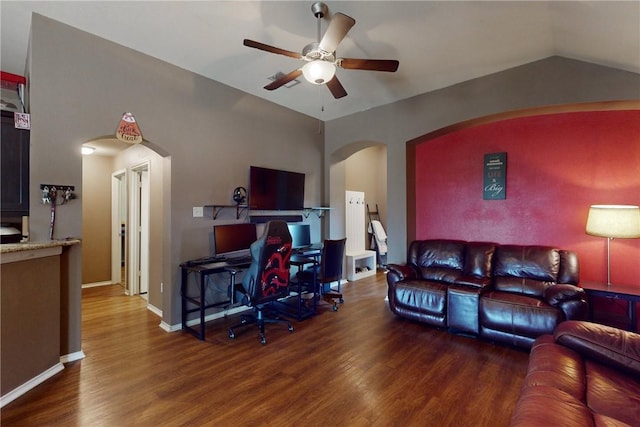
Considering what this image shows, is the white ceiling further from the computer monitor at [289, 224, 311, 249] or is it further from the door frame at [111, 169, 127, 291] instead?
the computer monitor at [289, 224, 311, 249]

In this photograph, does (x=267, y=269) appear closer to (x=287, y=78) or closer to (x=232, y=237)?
(x=232, y=237)

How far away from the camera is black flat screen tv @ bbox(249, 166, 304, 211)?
4113 millimetres

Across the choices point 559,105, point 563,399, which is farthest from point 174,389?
point 559,105

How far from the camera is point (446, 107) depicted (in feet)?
13.0

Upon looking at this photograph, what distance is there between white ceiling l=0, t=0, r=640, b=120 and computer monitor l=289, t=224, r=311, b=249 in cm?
224

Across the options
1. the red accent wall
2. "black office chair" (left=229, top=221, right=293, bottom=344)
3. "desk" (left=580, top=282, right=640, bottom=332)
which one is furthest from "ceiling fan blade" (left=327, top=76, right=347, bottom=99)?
"desk" (left=580, top=282, right=640, bottom=332)

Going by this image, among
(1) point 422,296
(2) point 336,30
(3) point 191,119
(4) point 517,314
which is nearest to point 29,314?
(3) point 191,119

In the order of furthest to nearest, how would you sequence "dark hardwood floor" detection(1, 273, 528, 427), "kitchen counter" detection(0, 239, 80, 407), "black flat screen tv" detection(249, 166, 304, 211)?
"black flat screen tv" detection(249, 166, 304, 211) → "kitchen counter" detection(0, 239, 80, 407) → "dark hardwood floor" detection(1, 273, 528, 427)

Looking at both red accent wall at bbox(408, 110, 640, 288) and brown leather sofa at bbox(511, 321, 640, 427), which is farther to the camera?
red accent wall at bbox(408, 110, 640, 288)

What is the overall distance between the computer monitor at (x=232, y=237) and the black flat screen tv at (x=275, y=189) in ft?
1.15

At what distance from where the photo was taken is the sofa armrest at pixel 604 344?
1.66 m

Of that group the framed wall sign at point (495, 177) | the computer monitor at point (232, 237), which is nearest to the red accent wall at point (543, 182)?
the framed wall sign at point (495, 177)

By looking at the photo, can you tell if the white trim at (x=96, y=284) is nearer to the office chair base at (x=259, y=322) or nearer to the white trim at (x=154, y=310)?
the white trim at (x=154, y=310)

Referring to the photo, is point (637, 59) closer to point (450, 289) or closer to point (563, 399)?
point (450, 289)
